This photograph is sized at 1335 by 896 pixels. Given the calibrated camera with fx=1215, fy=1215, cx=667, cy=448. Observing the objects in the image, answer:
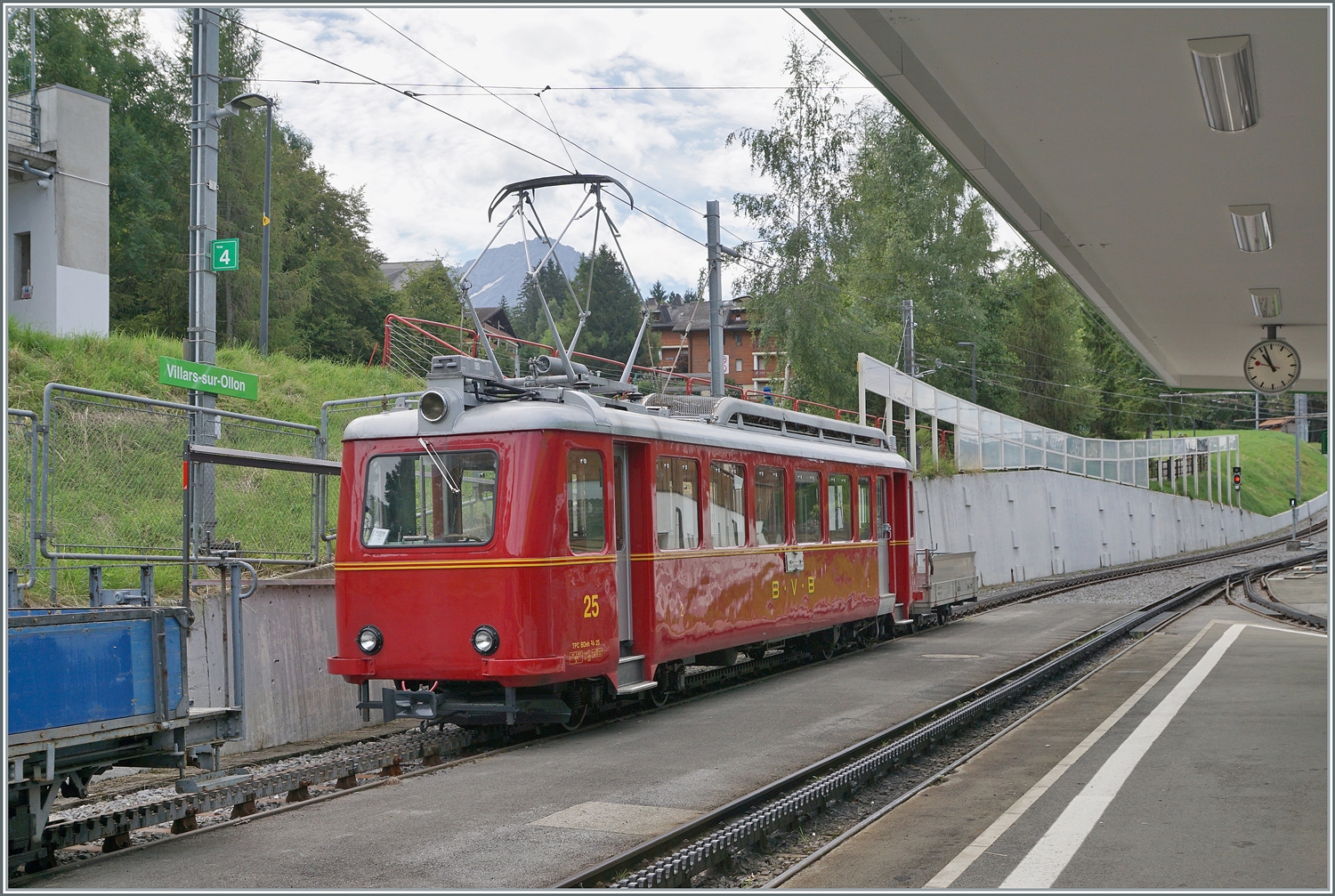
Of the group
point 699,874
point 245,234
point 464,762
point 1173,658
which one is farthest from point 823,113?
point 699,874

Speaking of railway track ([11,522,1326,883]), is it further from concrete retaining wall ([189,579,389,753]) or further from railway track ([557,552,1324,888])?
concrete retaining wall ([189,579,389,753])

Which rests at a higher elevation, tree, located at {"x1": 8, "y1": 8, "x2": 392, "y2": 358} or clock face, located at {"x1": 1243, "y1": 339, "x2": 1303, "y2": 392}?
tree, located at {"x1": 8, "y1": 8, "x2": 392, "y2": 358}

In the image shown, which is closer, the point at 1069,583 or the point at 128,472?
the point at 128,472

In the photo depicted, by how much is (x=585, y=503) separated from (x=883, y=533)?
872 centimetres

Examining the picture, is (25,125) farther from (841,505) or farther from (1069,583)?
(1069,583)

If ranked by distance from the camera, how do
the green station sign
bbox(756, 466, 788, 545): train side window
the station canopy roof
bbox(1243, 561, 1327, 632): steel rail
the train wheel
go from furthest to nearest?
bbox(1243, 561, 1327, 632): steel rail → bbox(756, 466, 788, 545): train side window → the train wheel → the green station sign → the station canopy roof

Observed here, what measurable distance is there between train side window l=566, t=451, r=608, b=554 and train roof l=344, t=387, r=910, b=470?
285mm

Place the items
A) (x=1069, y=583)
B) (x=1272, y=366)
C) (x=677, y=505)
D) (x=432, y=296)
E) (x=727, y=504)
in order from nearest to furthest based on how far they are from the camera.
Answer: (x=677, y=505)
(x=727, y=504)
(x=1272, y=366)
(x=1069, y=583)
(x=432, y=296)

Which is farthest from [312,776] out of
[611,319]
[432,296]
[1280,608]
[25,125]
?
[611,319]

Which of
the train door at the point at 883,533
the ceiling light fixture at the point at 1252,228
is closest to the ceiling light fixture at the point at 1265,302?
the ceiling light fixture at the point at 1252,228

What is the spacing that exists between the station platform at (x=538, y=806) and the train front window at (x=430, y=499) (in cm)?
193

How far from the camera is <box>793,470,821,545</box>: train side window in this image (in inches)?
591

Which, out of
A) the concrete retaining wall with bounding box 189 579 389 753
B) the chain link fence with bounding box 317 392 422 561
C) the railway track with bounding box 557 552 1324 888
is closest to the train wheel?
the concrete retaining wall with bounding box 189 579 389 753

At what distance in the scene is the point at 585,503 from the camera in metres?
10.7
